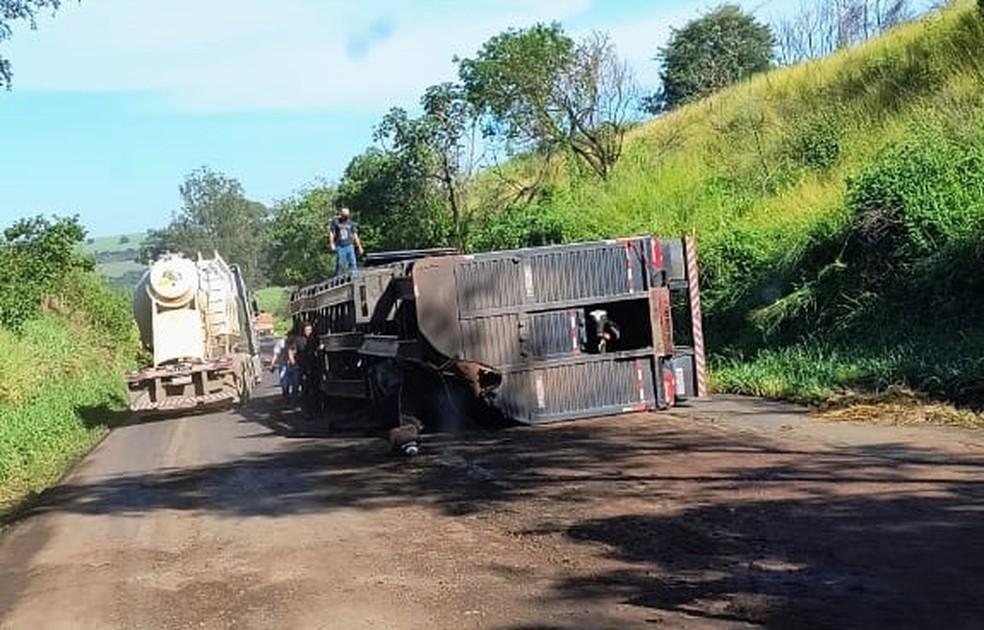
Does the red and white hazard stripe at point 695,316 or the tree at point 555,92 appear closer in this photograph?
the red and white hazard stripe at point 695,316

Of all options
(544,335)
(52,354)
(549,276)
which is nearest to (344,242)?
(549,276)

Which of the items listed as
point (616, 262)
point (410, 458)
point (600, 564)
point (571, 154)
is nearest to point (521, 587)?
point (600, 564)

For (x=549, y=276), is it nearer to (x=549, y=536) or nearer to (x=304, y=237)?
(x=549, y=536)

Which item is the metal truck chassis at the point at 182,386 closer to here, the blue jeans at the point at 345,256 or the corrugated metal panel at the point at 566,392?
the blue jeans at the point at 345,256

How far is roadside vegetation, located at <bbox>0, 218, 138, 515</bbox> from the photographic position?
53.7 ft

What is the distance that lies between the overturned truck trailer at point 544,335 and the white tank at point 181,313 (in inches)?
344

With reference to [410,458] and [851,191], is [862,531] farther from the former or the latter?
[851,191]

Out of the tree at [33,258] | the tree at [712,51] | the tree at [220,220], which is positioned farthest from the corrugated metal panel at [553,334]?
the tree at [220,220]

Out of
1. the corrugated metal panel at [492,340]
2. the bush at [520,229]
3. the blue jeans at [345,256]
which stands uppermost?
the bush at [520,229]

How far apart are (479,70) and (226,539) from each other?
22.9 meters

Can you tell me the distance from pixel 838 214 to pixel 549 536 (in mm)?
10199

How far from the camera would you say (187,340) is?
21078 mm

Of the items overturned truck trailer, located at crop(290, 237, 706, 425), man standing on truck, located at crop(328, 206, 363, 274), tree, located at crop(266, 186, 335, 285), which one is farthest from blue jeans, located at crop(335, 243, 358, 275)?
tree, located at crop(266, 186, 335, 285)

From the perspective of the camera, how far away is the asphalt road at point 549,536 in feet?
20.0
